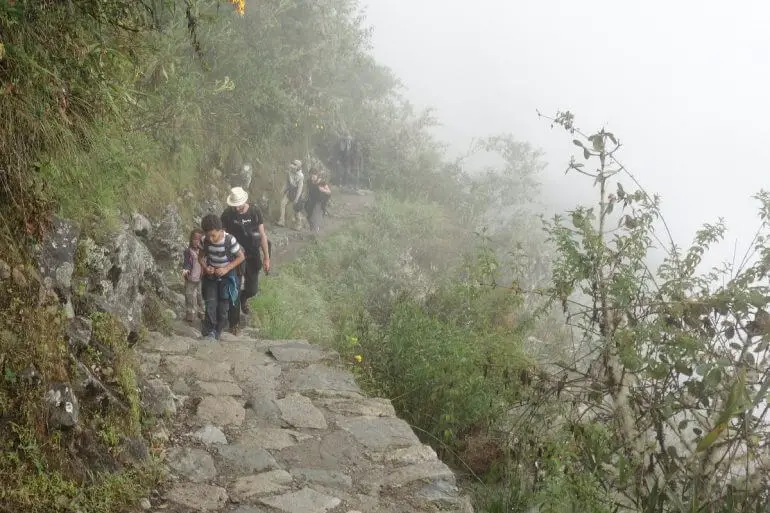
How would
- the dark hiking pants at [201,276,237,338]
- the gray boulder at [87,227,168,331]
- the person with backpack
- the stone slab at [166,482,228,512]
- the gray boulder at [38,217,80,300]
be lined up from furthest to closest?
1. the dark hiking pants at [201,276,237,338]
2. the person with backpack
3. the gray boulder at [87,227,168,331]
4. the gray boulder at [38,217,80,300]
5. the stone slab at [166,482,228,512]

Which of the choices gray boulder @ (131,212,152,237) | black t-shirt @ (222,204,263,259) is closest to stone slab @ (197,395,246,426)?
black t-shirt @ (222,204,263,259)

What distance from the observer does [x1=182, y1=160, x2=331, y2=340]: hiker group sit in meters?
6.90

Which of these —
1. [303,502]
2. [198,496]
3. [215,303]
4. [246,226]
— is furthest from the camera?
[246,226]

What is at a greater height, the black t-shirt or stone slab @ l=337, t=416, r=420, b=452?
the black t-shirt

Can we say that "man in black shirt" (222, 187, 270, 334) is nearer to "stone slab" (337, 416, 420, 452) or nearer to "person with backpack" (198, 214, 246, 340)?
"person with backpack" (198, 214, 246, 340)

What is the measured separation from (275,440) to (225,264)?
2.64m

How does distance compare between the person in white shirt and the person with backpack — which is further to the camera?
the person in white shirt

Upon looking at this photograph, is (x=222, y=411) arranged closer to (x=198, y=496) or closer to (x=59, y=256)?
(x=198, y=496)

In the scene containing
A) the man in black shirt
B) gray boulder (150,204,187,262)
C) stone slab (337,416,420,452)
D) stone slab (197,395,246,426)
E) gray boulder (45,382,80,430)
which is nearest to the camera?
gray boulder (45,382,80,430)

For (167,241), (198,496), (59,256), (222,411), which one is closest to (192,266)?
(167,241)

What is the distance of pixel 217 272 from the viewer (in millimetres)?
6883

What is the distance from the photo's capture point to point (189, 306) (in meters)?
7.92

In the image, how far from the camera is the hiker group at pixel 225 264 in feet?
22.6

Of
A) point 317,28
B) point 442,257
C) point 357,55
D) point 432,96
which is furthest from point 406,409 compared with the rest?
point 432,96
